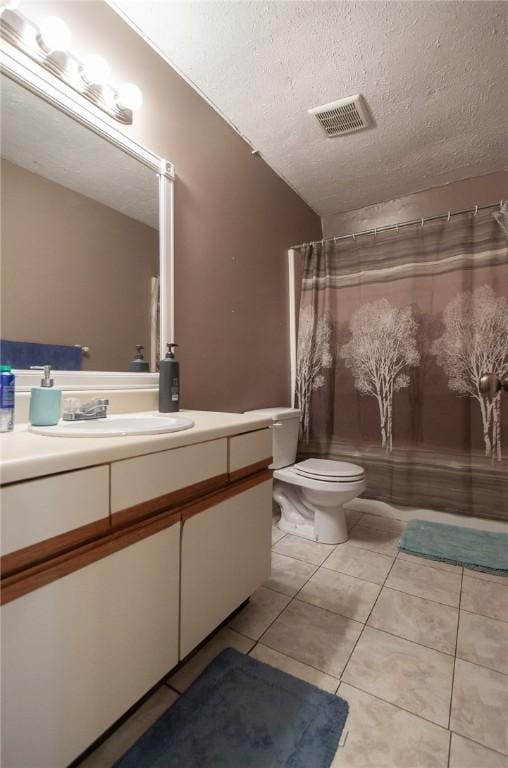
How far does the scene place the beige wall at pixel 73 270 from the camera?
103cm

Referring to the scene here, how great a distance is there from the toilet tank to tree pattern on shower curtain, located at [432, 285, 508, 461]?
945mm

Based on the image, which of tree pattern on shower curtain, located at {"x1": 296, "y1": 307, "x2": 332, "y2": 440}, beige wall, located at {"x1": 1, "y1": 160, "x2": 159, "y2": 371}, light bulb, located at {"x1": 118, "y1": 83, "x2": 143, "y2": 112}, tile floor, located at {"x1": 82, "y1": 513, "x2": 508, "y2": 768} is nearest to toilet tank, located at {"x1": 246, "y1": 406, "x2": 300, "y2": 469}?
tree pattern on shower curtain, located at {"x1": 296, "y1": 307, "x2": 332, "y2": 440}

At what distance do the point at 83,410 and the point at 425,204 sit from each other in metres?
2.69

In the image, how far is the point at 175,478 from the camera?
0.87m

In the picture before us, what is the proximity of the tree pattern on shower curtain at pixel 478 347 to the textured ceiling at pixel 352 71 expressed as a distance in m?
0.92

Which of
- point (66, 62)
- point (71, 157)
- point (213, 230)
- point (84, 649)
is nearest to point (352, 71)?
point (213, 230)

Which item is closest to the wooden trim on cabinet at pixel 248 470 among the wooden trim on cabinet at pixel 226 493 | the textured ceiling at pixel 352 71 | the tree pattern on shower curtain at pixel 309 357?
the wooden trim on cabinet at pixel 226 493

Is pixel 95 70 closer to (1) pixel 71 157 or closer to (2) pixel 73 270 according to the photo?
(1) pixel 71 157

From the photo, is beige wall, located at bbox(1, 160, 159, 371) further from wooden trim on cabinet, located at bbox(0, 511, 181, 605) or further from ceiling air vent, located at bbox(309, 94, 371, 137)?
ceiling air vent, located at bbox(309, 94, 371, 137)

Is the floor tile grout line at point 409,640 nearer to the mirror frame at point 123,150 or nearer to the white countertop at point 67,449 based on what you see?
the white countertop at point 67,449

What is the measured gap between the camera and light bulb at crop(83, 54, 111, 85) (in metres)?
1.18

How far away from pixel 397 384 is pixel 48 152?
203 centimetres

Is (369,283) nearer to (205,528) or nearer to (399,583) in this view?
(399,583)

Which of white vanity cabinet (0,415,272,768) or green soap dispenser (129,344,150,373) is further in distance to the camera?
green soap dispenser (129,344,150,373)
